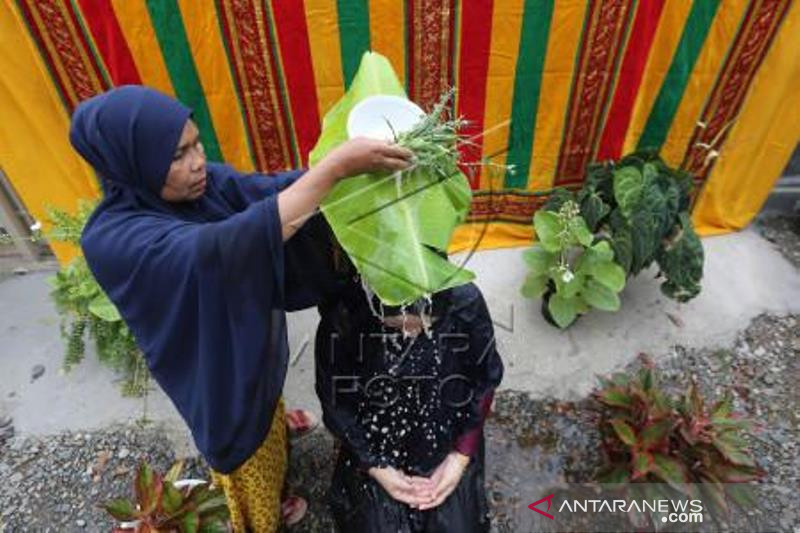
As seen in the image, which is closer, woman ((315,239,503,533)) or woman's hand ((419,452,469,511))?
woman ((315,239,503,533))

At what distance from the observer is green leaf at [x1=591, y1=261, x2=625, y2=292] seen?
2.69 m

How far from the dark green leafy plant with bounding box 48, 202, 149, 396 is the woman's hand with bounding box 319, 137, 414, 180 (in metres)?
1.71

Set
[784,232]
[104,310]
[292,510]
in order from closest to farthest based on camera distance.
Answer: [292,510], [104,310], [784,232]

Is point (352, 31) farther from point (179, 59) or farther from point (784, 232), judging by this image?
point (784, 232)

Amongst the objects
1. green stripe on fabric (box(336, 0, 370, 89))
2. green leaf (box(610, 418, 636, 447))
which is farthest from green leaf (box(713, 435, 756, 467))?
green stripe on fabric (box(336, 0, 370, 89))

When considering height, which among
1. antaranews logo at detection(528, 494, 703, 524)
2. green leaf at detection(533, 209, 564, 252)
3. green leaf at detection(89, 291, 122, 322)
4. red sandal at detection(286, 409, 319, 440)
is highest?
green leaf at detection(533, 209, 564, 252)

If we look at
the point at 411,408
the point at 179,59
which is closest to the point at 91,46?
the point at 179,59

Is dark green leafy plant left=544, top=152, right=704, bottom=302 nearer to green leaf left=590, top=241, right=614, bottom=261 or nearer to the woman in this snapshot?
green leaf left=590, top=241, right=614, bottom=261

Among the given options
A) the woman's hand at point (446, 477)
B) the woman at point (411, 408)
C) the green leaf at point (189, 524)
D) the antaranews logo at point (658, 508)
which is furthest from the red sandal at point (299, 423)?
the antaranews logo at point (658, 508)

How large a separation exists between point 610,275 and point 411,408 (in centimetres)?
128

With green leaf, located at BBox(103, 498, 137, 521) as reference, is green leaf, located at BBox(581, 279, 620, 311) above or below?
above

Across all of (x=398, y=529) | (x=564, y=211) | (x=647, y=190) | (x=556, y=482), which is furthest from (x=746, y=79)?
(x=398, y=529)

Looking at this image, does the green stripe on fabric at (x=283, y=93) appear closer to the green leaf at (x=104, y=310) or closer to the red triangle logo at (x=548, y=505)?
the green leaf at (x=104, y=310)

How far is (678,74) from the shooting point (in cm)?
287
